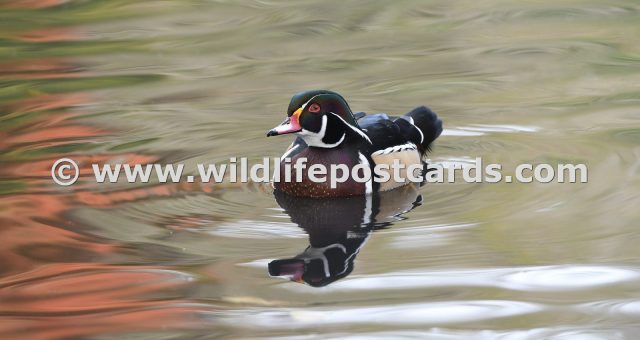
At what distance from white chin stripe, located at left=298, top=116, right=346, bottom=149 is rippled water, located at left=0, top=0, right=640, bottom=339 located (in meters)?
0.42

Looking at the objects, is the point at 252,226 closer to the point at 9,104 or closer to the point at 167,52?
the point at 9,104

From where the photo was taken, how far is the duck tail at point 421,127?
8734 millimetres

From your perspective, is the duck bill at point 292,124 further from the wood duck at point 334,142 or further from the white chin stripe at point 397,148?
the white chin stripe at point 397,148

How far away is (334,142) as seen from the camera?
319 inches

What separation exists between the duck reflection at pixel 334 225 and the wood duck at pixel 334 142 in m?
0.07

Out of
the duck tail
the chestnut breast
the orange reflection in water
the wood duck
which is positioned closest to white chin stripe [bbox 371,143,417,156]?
→ the wood duck

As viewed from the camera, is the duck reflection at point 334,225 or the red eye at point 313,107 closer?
the duck reflection at point 334,225

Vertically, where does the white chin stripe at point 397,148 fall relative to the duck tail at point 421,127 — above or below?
below

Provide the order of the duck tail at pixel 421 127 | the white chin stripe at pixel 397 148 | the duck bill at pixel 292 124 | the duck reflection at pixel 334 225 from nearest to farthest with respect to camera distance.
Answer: the duck reflection at pixel 334 225, the duck bill at pixel 292 124, the white chin stripe at pixel 397 148, the duck tail at pixel 421 127

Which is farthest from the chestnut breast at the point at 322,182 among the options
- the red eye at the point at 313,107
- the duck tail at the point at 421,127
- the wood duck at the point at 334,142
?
the duck tail at the point at 421,127

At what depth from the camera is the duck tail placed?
8.73m

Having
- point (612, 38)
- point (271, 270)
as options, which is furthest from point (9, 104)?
point (612, 38)

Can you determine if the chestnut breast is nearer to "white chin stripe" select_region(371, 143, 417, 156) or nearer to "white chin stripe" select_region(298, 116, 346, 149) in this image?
"white chin stripe" select_region(298, 116, 346, 149)

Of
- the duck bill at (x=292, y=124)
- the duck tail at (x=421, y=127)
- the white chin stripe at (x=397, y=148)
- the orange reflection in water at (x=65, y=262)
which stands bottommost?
the orange reflection in water at (x=65, y=262)
